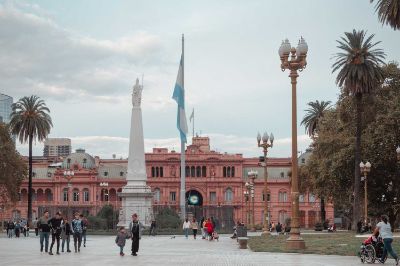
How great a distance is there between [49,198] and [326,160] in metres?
78.2

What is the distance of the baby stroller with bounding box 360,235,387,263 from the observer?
2345 cm

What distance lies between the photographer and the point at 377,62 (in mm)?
60531

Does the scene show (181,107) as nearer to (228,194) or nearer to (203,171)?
(203,171)

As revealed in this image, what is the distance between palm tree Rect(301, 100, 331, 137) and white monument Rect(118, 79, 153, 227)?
32250mm

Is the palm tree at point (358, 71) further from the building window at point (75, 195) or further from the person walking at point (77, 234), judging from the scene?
the building window at point (75, 195)

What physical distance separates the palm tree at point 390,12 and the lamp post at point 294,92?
6.94m

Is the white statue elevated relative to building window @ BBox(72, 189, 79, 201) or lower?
elevated

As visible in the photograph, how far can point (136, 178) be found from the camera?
6153 centimetres

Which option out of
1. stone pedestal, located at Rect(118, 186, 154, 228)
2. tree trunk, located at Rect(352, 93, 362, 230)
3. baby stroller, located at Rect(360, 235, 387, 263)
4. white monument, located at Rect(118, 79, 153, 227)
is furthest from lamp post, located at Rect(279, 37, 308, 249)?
stone pedestal, located at Rect(118, 186, 154, 228)

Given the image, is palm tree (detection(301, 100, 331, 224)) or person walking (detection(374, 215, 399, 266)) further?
palm tree (detection(301, 100, 331, 224))

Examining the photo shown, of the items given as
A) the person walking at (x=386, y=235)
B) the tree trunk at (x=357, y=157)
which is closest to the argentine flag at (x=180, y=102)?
the tree trunk at (x=357, y=157)

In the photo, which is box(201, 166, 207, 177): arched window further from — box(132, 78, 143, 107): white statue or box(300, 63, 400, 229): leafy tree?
box(132, 78, 143, 107): white statue

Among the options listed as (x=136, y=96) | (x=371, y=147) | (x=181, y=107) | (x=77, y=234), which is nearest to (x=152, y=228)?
(x=136, y=96)

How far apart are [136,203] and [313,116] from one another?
3453 cm
